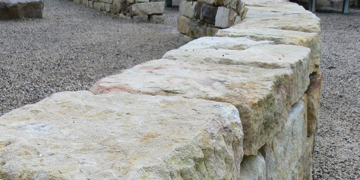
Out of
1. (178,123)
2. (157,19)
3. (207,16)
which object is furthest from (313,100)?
(157,19)

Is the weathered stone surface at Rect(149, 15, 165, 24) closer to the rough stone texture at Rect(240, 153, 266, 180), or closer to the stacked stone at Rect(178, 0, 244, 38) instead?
the stacked stone at Rect(178, 0, 244, 38)

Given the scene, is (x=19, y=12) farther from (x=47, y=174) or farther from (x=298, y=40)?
(x=47, y=174)

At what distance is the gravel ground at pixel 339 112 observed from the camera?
3.06 meters

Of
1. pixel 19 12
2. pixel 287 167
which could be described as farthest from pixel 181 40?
pixel 287 167

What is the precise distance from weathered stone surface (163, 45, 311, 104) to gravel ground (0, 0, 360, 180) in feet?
3.75

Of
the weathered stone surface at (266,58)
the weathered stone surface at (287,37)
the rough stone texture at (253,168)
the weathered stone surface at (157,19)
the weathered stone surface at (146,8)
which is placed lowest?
the weathered stone surface at (157,19)

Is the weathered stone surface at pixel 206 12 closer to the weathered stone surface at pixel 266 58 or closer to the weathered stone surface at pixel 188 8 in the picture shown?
the weathered stone surface at pixel 188 8

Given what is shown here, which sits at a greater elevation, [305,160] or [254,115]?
[254,115]

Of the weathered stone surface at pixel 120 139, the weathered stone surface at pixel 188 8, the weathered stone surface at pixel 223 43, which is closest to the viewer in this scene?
the weathered stone surface at pixel 120 139

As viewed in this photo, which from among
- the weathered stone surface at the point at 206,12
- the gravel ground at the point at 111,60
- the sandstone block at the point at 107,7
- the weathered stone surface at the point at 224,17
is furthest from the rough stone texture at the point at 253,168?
the sandstone block at the point at 107,7

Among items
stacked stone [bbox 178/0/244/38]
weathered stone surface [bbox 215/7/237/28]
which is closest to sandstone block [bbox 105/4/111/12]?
stacked stone [bbox 178/0/244/38]

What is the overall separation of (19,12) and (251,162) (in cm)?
767

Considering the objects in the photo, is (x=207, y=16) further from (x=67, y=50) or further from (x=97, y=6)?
(x=97, y=6)

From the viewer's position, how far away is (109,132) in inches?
43.6
